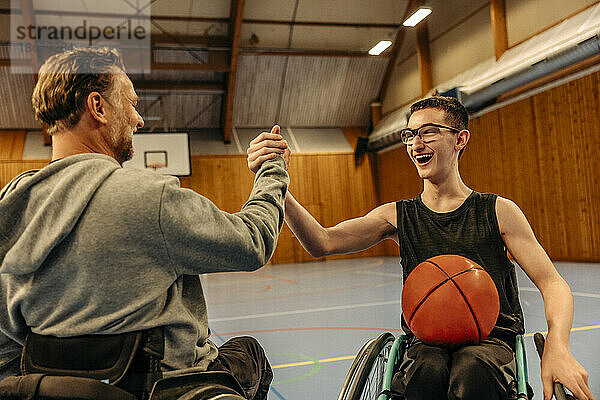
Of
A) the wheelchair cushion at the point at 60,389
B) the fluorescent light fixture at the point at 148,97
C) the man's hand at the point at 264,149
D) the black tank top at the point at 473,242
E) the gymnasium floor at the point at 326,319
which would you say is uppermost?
the fluorescent light fixture at the point at 148,97

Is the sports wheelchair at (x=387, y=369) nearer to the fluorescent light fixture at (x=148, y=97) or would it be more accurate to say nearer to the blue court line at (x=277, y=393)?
the blue court line at (x=277, y=393)

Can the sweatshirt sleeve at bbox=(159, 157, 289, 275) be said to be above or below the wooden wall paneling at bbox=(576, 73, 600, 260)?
below

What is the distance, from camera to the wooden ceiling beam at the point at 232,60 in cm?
1240

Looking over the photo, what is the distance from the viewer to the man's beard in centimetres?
146

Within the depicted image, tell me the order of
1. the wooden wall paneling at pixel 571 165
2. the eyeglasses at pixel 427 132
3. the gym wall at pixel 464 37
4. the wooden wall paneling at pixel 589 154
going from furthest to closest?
the gym wall at pixel 464 37 < the wooden wall paneling at pixel 571 165 < the wooden wall paneling at pixel 589 154 < the eyeglasses at pixel 427 132

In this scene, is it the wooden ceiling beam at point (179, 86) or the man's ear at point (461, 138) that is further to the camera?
the wooden ceiling beam at point (179, 86)

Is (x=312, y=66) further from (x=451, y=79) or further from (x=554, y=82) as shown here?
(x=554, y=82)

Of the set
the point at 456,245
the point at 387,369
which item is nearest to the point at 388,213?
the point at 456,245

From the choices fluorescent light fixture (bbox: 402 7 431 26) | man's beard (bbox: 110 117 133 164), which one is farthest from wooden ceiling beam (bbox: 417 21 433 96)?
man's beard (bbox: 110 117 133 164)

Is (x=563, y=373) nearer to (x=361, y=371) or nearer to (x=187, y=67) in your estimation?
(x=361, y=371)

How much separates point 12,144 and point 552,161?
12.8 metres

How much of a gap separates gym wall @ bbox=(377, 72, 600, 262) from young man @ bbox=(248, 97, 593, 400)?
8.00m

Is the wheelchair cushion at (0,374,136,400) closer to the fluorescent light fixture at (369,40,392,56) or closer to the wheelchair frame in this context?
the wheelchair frame

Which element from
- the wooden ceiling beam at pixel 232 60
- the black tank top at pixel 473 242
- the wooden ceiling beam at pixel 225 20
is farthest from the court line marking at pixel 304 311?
the wooden ceiling beam at pixel 225 20
